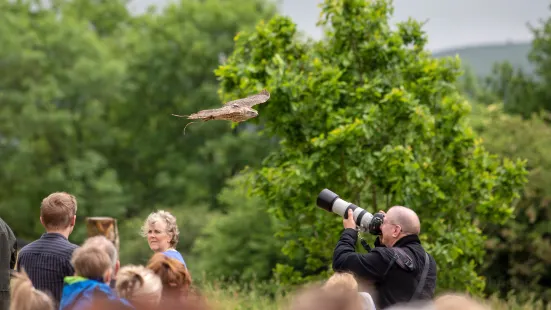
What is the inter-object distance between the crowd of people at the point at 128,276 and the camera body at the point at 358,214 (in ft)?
0.28

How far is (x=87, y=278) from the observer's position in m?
4.57

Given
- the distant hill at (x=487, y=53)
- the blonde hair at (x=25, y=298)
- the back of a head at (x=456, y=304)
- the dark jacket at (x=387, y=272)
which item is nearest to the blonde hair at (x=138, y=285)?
the blonde hair at (x=25, y=298)

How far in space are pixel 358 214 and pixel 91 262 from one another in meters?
2.16

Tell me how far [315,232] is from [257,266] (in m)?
9.10

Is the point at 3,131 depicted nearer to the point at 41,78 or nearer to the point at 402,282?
the point at 41,78

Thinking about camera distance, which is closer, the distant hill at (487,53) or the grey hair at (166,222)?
the grey hair at (166,222)

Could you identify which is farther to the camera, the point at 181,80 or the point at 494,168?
the point at 181,80

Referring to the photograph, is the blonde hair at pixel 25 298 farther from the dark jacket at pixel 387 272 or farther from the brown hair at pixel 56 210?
the dark jacket at pixel 387 272

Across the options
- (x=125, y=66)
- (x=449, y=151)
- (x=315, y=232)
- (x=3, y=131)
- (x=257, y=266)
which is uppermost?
(x=125, y=66)

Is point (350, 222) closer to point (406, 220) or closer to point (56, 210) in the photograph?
point (406, 220)

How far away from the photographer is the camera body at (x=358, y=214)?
5.88 meters

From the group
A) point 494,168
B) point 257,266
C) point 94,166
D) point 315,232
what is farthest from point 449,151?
point 94,166

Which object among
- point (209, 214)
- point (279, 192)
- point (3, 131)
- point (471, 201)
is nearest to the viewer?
point (279, 192)

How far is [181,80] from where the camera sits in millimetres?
35062
